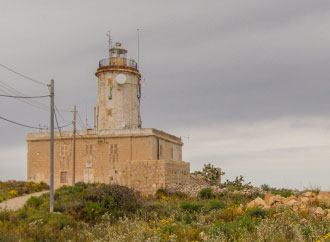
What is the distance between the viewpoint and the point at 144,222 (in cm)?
1299

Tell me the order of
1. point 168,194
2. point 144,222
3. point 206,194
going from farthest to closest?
point 168,194, point 206,194, point 144,222

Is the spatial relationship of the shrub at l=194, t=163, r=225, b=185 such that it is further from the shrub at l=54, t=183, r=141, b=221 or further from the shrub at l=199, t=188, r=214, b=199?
the shrub at l=54, t=183, r=141, b=221

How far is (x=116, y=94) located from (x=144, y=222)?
2236 centimetres

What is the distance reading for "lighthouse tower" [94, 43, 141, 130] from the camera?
3428 cm

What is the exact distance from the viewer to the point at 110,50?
35.6 m

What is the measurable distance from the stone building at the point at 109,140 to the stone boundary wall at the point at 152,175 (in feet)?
20.9

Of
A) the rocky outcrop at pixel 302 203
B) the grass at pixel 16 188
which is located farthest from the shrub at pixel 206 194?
the grass at pixel 16 188

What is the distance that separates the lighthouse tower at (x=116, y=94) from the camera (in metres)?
34.3

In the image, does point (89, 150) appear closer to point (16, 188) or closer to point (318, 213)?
point (16, 188)

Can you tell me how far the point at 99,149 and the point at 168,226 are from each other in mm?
21356

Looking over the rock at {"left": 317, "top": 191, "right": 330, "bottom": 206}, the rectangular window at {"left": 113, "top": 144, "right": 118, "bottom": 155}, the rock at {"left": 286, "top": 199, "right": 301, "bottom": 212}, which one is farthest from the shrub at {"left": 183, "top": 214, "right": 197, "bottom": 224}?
the rectangular window at {"left": 113, "top": 144, "right": 118, "bottom": 155}

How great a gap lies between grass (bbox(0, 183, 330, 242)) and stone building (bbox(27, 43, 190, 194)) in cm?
1135

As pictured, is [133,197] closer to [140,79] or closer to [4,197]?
[4,197]

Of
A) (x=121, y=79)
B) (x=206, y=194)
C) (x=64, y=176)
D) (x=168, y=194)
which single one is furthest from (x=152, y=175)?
(x=121, y=79)
